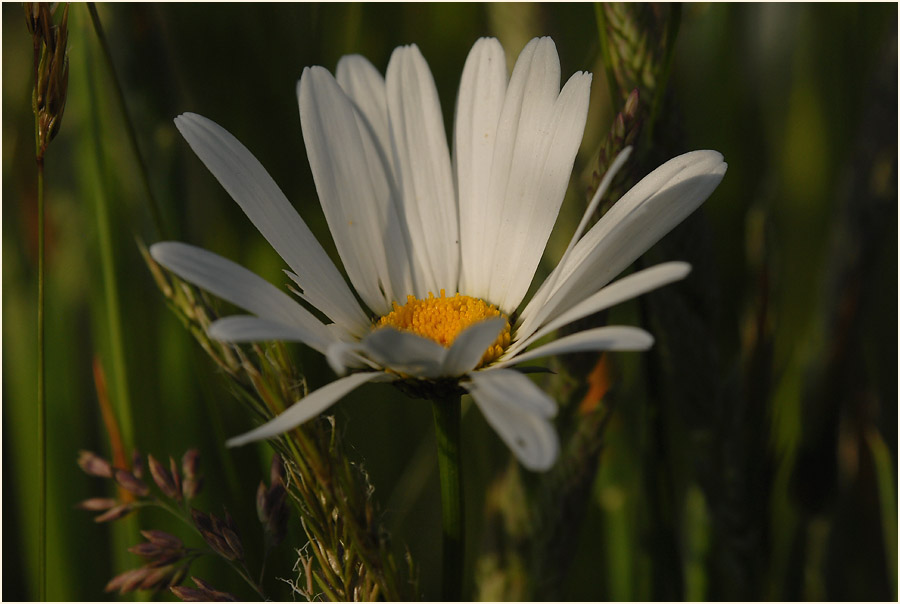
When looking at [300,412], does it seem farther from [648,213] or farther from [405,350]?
[648,213]

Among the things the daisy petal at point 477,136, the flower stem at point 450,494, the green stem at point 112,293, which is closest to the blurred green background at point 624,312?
the green stem at point 112,293

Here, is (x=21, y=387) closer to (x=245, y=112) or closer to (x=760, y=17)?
(x=245, y=112)

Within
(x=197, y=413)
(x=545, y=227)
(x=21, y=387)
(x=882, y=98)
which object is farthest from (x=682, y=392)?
(x=21, y=387)

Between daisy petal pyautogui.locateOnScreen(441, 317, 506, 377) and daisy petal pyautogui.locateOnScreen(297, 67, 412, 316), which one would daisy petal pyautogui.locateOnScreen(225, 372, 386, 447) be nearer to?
daisy petal pyautogui.locateOnScreen(441, 317, 506, 377)

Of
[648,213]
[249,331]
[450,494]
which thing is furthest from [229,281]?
[648,213]

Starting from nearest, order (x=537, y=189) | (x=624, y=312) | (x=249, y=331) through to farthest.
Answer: (x=249, y=331), (x=537, y=189), (x=624, y=312)

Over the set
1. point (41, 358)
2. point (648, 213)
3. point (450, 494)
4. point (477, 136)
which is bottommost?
point (450, 494)
